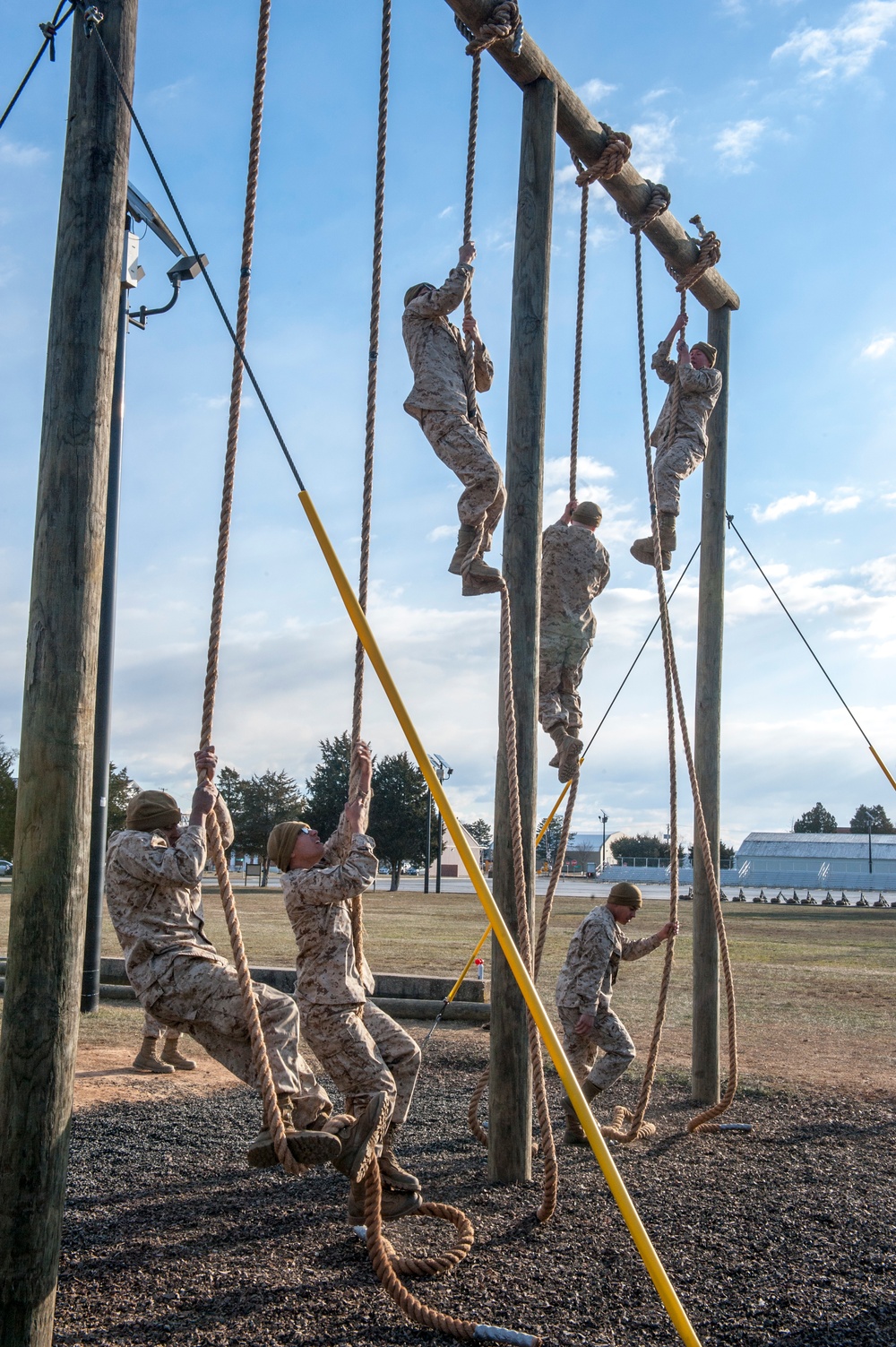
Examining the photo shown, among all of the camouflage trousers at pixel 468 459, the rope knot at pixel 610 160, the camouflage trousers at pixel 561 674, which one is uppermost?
the rope knot at pixel 610 160

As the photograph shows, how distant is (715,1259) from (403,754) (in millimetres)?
48069

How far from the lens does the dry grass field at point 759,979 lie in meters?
9.53

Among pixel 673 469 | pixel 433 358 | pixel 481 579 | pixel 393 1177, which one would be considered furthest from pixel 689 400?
pixel 393 1177

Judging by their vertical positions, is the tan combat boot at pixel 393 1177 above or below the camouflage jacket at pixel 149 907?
below

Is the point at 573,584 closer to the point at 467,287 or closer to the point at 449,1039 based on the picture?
the point at 467,287

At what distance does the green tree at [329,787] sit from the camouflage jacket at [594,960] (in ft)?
136

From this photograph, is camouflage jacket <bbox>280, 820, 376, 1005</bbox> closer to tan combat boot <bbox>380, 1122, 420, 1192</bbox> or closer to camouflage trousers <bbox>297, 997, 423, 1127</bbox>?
camouflage trousers <bbox>297, 997, 423, 1127</bbox>

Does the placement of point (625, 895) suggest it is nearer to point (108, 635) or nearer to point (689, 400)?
point (689, 400)

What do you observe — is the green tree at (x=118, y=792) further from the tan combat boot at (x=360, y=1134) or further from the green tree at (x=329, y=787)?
the tan combat boot at (x=360, y=1134)

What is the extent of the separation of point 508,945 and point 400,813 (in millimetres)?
47699

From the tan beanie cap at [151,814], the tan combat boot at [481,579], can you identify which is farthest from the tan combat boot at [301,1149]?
the tan combat boot at [481,579]

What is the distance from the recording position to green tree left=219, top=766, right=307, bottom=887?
50344mm

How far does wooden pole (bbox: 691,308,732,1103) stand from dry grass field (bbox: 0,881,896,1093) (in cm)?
122

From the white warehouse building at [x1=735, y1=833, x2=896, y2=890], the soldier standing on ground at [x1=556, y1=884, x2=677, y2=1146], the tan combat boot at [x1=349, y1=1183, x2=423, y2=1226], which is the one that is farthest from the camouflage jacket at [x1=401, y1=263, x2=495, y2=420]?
the white warehouse building at [x1=735, y1=833, x2=896, y2=890]
